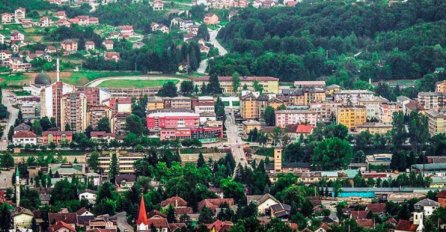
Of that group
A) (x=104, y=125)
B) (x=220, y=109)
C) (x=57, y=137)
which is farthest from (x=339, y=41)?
(x=57, y=137)

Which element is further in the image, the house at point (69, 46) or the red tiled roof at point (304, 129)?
the house at point (69, 46)

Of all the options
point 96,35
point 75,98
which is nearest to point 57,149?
point 75,98

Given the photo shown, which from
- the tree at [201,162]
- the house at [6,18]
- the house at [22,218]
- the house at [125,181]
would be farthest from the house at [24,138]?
the house at [6,18]

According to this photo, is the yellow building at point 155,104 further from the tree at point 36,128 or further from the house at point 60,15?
the house at point 60,15

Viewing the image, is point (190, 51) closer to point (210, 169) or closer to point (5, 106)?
point (5, 106)

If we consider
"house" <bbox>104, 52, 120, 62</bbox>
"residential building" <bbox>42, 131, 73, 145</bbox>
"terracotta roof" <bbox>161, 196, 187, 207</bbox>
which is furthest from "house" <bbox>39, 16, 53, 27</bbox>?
"terracotta roof" <bbox>161, 196, 187, 207</bbox>
